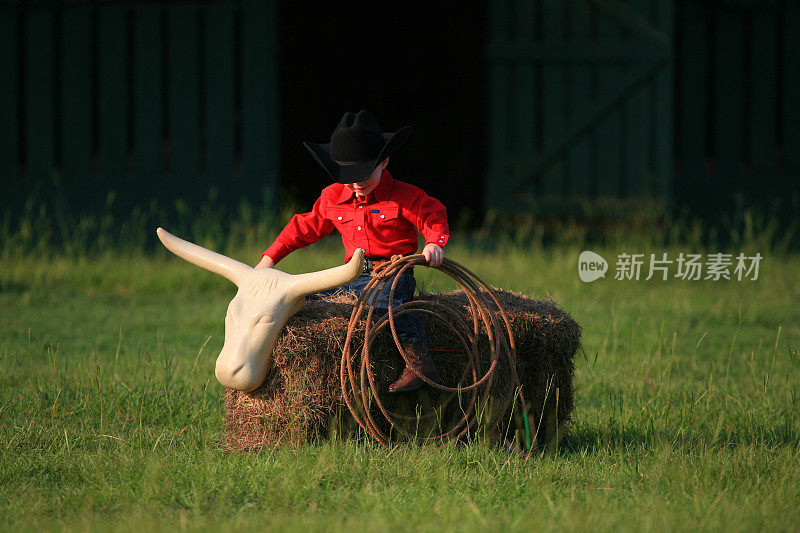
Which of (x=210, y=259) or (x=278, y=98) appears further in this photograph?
(x=278, y=98)

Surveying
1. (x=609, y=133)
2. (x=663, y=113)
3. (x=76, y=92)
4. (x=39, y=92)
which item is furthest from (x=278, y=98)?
(x=663, y=113)

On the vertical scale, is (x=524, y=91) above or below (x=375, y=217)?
above

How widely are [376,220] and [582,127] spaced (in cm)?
609

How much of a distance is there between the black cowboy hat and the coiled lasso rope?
415 mm

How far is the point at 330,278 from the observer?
386 centimetres

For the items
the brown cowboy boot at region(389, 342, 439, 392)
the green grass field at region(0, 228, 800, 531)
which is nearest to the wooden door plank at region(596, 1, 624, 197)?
the green grass field at region(0, 228, 800, 531)

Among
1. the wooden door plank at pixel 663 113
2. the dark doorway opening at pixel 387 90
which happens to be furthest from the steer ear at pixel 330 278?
the dark doorway opening at pixel 387 90

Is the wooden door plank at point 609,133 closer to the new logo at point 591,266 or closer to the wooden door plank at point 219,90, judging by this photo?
the new logo at point 591,266

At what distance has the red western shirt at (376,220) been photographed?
13.9 ft

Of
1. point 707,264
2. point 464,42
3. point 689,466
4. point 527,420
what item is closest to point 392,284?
point 527,420

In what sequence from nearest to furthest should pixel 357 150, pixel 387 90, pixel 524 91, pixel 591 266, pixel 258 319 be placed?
1. pixel 258 319
2. pixel 357 150
3. pixel 591 266
4. pixel 524 91
5. pixel 387 90

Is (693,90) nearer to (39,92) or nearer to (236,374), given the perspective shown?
(39,92)

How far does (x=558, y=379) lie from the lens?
4.55 metres

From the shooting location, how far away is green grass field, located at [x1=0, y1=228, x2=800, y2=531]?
11.4 ft
